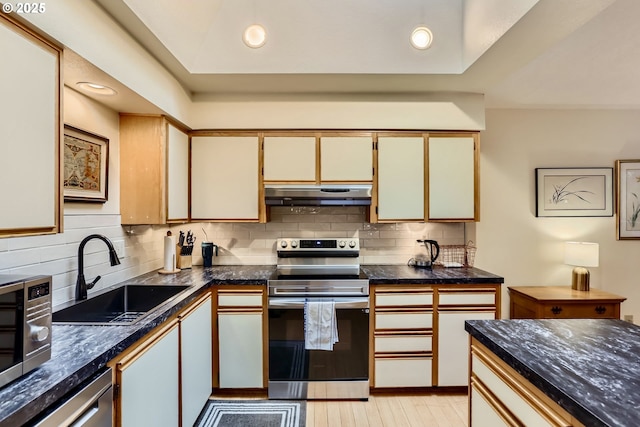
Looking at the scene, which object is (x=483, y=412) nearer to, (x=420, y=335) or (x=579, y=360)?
(x=579, y=360)

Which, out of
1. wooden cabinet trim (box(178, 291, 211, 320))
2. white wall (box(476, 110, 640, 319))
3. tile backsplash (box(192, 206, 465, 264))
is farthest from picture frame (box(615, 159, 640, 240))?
wooden cabinet trim (box(178, 291, 211, 320))

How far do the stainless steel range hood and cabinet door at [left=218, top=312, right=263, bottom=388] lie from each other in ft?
3.11

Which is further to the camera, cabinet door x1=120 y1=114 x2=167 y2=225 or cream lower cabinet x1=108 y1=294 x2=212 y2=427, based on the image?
cabinet door x1=120 y1=114 x2=167 y2=225

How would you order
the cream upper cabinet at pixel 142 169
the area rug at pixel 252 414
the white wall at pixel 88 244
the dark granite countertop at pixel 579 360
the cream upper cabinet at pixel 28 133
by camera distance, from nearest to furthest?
the dark granite countertop at pixel 579 360 → the cream upper cabinet at pixel 28 133 → the white wall at pixel 88 244 → the area rug at pixel 252 414 → the cream upper cabinet at pixel 142 169

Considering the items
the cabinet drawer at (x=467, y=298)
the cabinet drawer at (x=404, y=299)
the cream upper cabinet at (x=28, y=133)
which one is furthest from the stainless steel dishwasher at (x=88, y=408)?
the cabinet drawer at (x=467, y=298)

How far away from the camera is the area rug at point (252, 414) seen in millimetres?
2201

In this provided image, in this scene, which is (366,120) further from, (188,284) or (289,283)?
(188,284)

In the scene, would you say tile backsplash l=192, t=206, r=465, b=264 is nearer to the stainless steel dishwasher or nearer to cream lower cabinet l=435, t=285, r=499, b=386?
cream lower cabinet l=435, t=285, r=499, b=386

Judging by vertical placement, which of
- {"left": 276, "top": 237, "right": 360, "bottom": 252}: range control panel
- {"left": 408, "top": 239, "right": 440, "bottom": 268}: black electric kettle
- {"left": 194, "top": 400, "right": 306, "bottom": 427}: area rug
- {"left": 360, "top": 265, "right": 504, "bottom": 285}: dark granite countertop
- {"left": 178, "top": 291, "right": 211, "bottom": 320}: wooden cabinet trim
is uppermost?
{"left": 276, "top": 237, "right": 360, "bottom": 252}: range control panel

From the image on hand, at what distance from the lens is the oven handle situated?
2.45 meters

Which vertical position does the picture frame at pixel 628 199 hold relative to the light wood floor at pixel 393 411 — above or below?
above

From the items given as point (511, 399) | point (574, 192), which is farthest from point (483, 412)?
point (574, 192)

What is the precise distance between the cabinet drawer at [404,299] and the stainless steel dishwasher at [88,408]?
181 centimetres

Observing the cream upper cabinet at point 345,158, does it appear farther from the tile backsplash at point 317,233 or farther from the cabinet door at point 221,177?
the cabinet door at point 221,177
